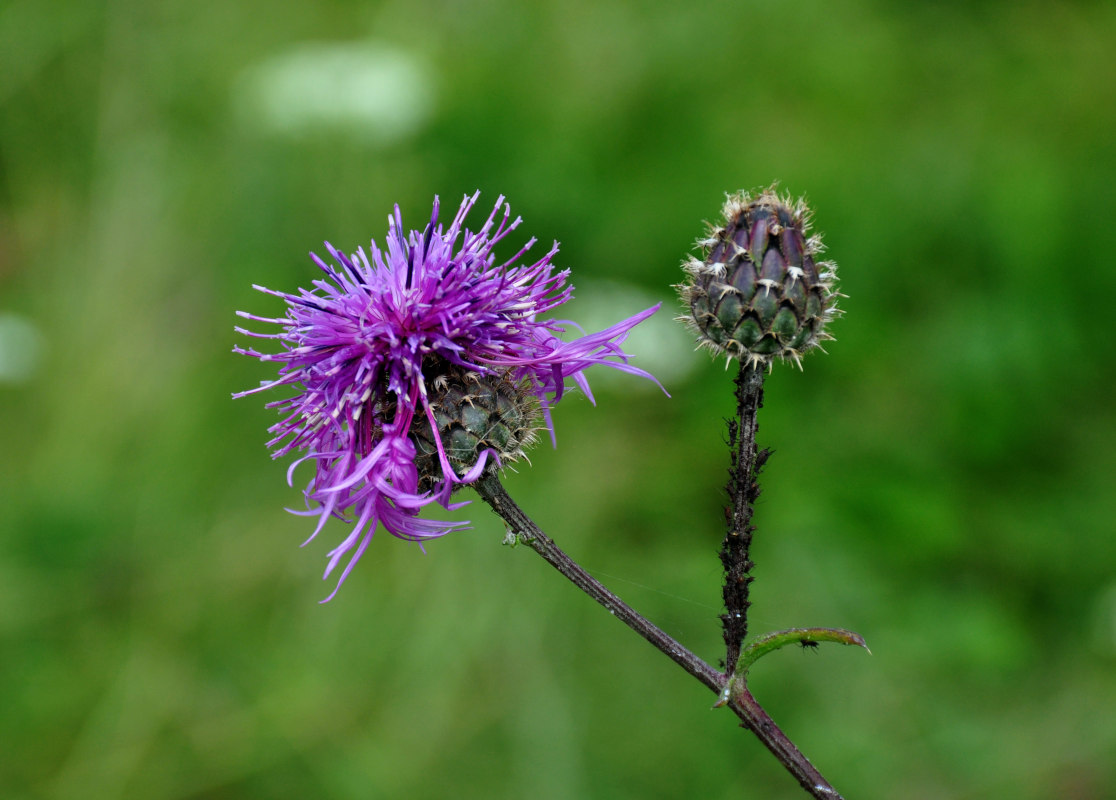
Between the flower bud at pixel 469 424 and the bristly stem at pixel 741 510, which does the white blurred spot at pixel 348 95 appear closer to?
the flower bud at pixel 469 424

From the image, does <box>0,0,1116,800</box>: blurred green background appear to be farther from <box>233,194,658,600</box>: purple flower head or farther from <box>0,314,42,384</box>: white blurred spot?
<box>233,194,658,600</box>: purple flower head

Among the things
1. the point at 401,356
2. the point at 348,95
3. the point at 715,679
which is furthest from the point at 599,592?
the point at 348,95

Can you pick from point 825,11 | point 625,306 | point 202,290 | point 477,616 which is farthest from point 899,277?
point 202,290

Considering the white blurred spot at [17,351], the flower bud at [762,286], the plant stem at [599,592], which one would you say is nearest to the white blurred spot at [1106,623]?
the flower bud at [762,286]

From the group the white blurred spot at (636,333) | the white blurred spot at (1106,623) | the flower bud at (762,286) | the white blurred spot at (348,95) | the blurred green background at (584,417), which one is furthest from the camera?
the white blurred spot at (348,95)

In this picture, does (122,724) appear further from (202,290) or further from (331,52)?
(331,52)

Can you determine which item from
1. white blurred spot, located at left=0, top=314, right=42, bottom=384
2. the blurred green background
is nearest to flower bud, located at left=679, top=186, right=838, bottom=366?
the blurred green background
